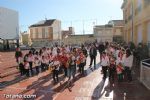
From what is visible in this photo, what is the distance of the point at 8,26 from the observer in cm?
5981

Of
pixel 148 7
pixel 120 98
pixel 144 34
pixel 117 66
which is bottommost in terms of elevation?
pixel 120 98

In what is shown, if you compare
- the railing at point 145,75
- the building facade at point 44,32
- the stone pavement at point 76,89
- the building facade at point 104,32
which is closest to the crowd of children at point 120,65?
the stone pavement at point 76,89

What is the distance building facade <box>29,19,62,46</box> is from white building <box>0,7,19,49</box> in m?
14.4

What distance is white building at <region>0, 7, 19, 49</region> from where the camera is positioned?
57.6 meters

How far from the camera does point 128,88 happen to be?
42.3 ft

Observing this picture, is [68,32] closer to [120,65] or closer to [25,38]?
[25,38]

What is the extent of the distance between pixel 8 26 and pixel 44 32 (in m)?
18.5

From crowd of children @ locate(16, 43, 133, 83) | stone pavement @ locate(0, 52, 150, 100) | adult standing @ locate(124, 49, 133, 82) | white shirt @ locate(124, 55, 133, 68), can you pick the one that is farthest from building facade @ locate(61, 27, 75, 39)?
white shirt @ locate(124, 55, 133, 68)

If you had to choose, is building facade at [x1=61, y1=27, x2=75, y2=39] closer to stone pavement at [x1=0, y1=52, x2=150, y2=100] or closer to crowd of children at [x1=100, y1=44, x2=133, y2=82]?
stone pavement at [x1=0, y1=52, x2=150, y2=100]

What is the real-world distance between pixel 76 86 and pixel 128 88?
2557 millimetres

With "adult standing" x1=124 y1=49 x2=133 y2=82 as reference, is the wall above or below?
above

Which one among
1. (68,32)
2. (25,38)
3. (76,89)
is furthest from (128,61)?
(68,32)

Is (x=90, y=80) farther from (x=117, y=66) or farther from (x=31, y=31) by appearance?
(x=31, y=31)

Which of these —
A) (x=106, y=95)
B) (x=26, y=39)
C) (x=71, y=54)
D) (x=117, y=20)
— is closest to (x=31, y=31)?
(x=26, y=39)
